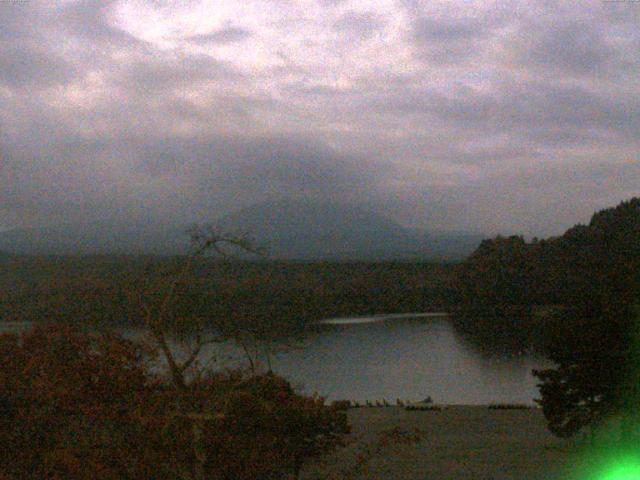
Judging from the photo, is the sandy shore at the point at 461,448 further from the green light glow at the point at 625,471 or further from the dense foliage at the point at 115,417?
the dense foliage at the point at 115,417

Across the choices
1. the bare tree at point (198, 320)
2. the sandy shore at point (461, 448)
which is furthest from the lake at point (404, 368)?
the bare tree at point (198, 320)

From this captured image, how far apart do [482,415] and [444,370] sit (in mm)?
14580

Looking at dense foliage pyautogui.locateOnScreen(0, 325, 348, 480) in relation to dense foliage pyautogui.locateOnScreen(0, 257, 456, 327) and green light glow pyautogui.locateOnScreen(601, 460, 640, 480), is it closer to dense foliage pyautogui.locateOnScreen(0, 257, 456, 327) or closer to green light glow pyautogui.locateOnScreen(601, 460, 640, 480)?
green light glow pyautogui.locateOnScreen(601, 460, 640, 480)

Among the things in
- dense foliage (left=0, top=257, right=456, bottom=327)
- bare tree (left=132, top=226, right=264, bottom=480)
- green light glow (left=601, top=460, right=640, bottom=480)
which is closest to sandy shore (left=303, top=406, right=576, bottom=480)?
green light glow (left=601, top=460, right=640, bottom=480)

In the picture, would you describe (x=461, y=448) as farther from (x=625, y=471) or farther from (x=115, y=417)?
(x=115, y=417)

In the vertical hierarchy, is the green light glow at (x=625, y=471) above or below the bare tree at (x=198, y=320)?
below

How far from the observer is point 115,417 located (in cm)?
527

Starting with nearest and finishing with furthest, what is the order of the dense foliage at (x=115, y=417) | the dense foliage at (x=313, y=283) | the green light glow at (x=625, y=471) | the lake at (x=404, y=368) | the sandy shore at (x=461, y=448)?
1. the dense foliage at (x=115, y=417)
2. the green light glow at (x=625, y=471)
3. the sandy shore at (x=461, y=448)
4. the lake at (x=404, y=368)
5. the dense foliage at (x=313, y=283)

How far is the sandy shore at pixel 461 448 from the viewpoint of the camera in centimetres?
1196

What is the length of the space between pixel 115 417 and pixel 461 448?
10405mm

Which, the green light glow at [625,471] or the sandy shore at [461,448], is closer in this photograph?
the green light glow at [625,471]

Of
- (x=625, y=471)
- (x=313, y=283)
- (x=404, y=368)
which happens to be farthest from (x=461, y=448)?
(x=313, y=283)

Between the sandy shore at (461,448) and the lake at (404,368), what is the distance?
4.67m

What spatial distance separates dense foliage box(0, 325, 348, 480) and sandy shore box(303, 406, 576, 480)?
347 centimetres
